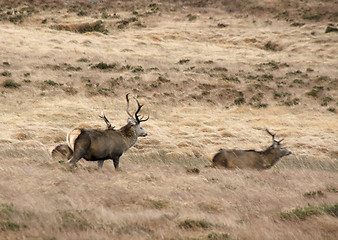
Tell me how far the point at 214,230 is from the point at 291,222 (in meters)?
1.50

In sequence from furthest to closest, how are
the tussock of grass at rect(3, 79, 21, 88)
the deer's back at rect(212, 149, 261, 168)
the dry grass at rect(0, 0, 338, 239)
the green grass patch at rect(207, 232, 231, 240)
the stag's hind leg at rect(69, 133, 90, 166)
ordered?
the tussock of grass at rect(3, 79, 21, 88), the deer's back at rect(212, 149, 261, 168), the stag's hind leg at rect(69, 133, 90, 166), the dry grass at rect(0, 0, 338, 239), the green grass patch at rect(207, 232, 231, 240)

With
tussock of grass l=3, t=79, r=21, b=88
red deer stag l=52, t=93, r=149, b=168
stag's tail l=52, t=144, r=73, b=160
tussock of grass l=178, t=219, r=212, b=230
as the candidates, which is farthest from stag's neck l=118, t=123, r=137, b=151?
tussock of grass l=3, t=79, r=21, b=88

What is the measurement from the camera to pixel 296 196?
955 centimetres

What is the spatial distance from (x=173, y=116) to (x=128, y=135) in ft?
38.2

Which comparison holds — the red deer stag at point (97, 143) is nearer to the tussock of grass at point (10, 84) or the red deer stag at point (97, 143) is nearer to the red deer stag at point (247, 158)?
the red deer stag at point (247, 158)

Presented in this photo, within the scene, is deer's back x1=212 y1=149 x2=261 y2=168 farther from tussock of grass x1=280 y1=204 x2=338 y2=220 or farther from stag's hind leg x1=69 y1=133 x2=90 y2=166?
tussock of grass x1=280 y1=204 x2=338 y2=220

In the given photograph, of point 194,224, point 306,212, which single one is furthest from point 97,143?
point 306,212

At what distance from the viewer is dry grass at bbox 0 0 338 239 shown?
23.4ft

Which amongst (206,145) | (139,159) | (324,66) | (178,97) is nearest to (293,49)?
(324,66)

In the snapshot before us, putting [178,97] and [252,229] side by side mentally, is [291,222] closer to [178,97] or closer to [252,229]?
[252,229]

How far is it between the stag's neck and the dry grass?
75cm

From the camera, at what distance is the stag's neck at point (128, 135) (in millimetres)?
12838

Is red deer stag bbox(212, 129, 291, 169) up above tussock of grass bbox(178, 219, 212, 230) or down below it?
below

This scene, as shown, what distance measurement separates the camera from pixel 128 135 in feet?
42.8
